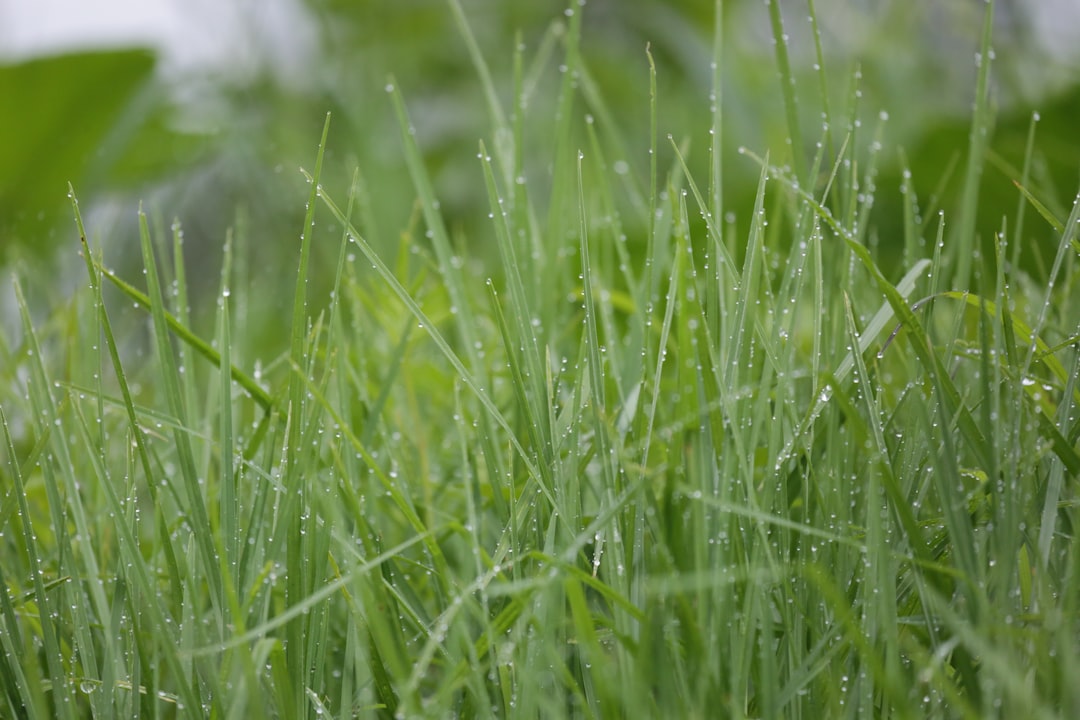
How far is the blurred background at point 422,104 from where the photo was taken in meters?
1.41

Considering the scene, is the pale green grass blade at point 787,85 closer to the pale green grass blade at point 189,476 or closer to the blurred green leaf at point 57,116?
the pale green grass blade at point 189,476

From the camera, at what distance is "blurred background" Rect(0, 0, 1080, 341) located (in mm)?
1407

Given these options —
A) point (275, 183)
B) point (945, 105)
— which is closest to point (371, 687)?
point (275, 183)

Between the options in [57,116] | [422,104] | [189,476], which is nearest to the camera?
[189,476]

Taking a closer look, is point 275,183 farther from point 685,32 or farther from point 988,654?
point 988,654

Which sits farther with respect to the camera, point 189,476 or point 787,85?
point 787,85

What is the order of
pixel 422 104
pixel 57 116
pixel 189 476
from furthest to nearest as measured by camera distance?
pixel 422 104
pixel 57 116
pixel 189 476

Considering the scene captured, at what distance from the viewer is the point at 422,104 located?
2414mm

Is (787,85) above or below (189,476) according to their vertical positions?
above

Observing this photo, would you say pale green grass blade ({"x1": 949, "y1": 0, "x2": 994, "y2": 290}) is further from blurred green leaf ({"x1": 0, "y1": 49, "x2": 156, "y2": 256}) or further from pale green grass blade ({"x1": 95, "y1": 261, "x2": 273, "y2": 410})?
blurred green leaf ({"x1": 0, "y1": 49, "x2": 156, "y2": 256})

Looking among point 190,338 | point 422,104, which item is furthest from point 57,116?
point 190,338

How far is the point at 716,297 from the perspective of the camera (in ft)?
1.67

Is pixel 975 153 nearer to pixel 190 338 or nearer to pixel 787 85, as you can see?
pixel 787 85

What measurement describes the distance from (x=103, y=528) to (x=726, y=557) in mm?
406
